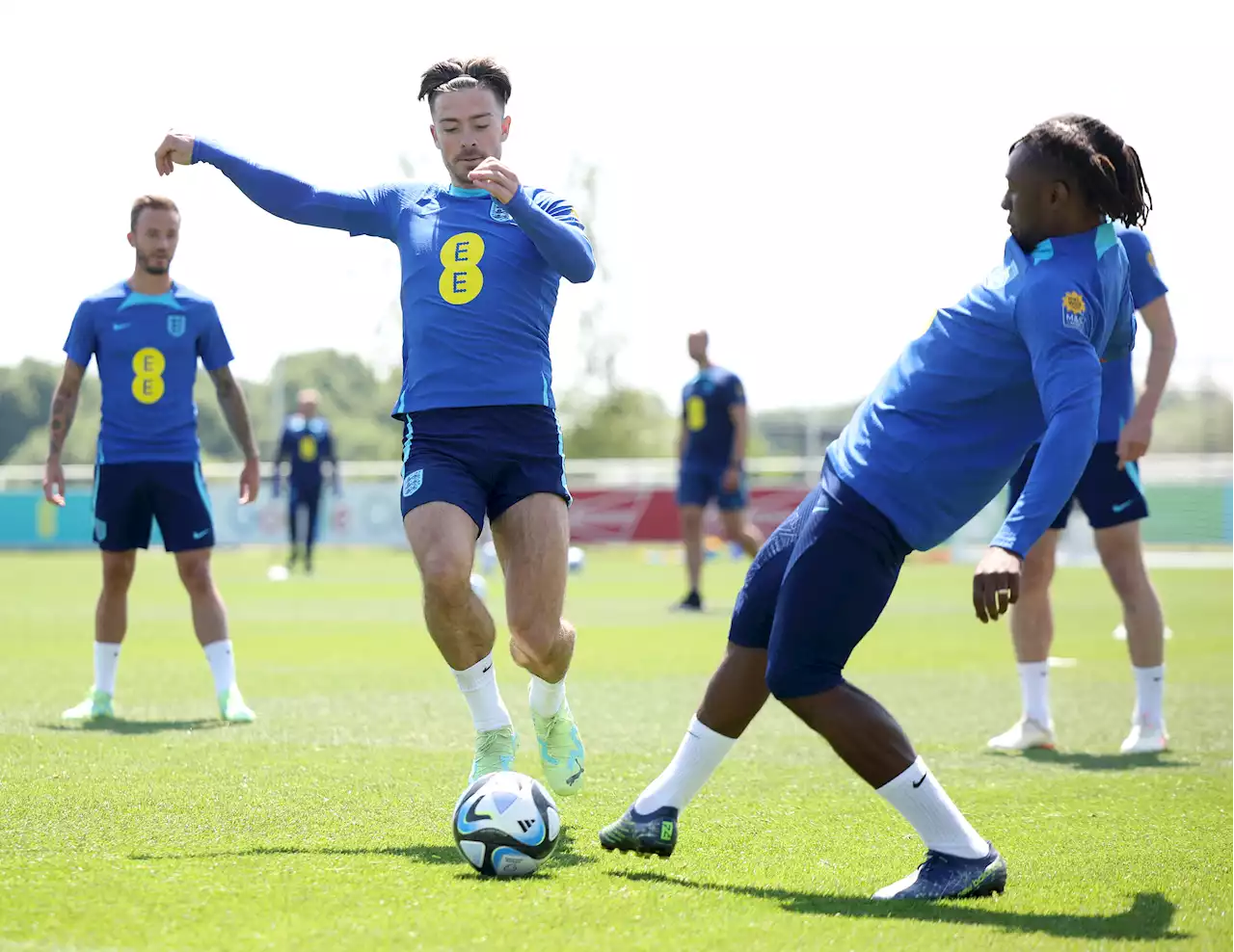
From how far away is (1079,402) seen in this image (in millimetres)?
3941

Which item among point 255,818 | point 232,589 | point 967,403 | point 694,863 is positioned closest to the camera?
point 967,403

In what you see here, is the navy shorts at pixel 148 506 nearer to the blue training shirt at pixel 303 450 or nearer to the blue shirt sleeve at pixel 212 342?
the blue shirt sleeve at pixel 212 342

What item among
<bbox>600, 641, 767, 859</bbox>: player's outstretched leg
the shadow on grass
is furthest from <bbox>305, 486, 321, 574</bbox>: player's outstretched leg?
<bbox>600, 641, 767, 859</bbox>: player's outstretched leg

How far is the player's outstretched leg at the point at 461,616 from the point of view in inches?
199

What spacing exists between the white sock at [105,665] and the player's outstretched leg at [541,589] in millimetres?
3521

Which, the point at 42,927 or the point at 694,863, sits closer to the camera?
the point at 42,927

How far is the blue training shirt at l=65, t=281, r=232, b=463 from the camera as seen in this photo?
8.30m

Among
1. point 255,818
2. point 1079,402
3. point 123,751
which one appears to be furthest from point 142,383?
point 1079,402

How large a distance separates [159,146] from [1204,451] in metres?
34.1

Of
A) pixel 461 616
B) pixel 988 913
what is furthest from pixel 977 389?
pixel 461 616

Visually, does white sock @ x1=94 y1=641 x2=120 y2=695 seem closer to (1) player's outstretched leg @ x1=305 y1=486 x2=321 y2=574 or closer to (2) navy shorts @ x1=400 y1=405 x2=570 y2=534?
(2) navy shorts @ x1=400 y1=405 x2=570 y2=534

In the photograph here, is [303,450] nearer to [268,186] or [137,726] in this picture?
[137,726]

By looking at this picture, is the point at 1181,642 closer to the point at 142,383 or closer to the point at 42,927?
the point at 142,383

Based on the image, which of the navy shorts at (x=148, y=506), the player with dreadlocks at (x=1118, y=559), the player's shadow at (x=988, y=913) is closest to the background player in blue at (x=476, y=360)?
the player's shadow at (x=988, y=913)
